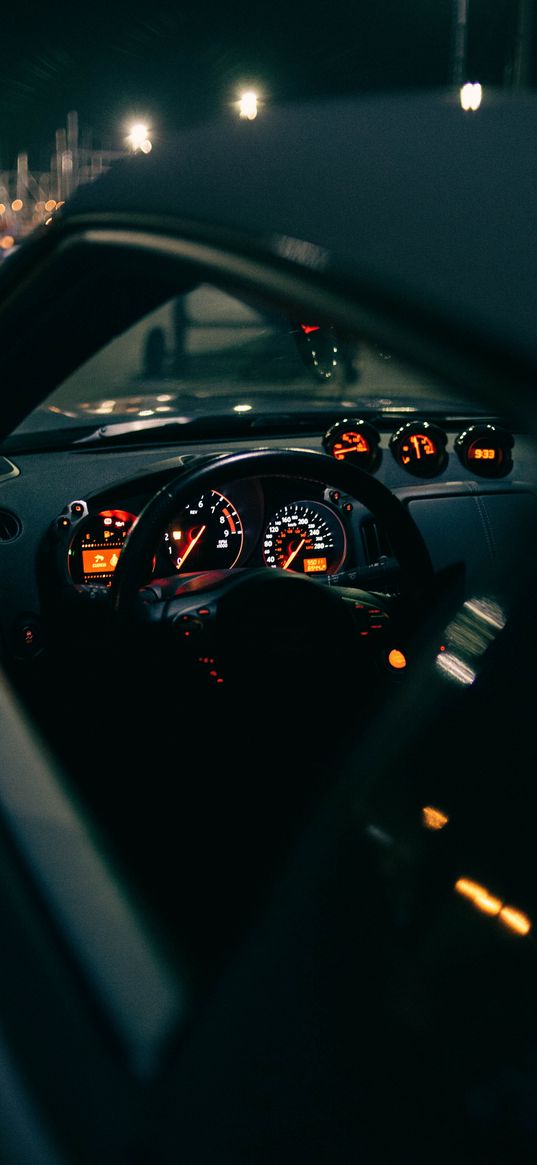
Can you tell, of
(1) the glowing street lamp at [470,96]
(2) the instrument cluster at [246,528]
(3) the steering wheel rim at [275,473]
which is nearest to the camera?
(1) the glowing street lamp at [470,96]

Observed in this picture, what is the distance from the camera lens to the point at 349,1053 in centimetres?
78

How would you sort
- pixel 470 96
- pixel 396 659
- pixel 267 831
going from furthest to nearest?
pixel 396 659, pixel 267 831, pixel 470 96

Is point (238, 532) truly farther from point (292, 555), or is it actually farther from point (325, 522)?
point (325, 522)

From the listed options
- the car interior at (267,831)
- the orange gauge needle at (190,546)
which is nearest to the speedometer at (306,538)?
the orange gauge needle at (190,546)

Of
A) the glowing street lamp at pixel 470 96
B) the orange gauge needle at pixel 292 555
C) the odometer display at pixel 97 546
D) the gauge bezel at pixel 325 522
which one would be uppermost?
the glowing street lamp at pixel 470 96

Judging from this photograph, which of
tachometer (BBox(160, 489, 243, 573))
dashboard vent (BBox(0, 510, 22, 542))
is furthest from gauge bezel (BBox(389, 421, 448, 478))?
dashboard vent (BBox(0, 510, 22, 542))

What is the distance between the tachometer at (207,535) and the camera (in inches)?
153

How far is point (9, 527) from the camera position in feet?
13.7

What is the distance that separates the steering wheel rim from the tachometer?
1080 mm

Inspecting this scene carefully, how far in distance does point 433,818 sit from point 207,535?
3184 millimetres

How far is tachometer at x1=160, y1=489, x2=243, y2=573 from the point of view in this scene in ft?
12.7

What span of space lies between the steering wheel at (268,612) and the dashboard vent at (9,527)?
1699 mm

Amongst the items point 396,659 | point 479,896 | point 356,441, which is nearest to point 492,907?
point 479,896

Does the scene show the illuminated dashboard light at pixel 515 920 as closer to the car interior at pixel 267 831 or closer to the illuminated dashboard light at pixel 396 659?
the car interior at pixel 267 831
